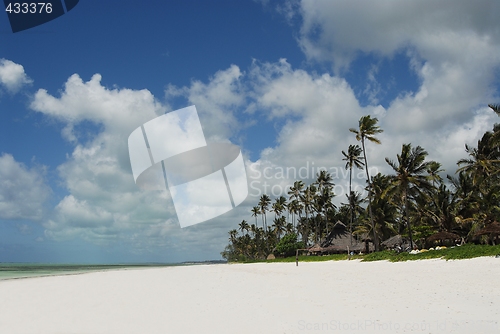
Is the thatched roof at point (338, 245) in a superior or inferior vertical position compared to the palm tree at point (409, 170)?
inferior

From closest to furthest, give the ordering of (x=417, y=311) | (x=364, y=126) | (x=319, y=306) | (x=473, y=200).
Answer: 1. (x=417, y=311)
2. (x=319, y=306)
3. (x=473, y=200)
4. (x=364, y=126)

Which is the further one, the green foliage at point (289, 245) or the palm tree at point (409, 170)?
the green foliage at point (289, 245)

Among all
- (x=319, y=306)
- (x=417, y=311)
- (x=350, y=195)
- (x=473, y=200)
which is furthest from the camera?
(x=350, y=195)

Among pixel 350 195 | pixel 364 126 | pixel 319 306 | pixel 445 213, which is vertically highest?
pixel 364 126

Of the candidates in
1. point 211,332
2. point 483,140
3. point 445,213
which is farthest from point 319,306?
point 445,213

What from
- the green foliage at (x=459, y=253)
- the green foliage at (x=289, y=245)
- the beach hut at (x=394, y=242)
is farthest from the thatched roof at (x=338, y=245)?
the green foliage at (x=459, y=253)

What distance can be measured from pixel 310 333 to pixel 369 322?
1.33 m

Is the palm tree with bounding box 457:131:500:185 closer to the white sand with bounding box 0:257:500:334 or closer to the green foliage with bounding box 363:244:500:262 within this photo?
the green foliage with bounding box 363:244:500:262

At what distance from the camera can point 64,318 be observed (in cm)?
877

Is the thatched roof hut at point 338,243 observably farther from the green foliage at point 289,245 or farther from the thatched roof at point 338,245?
the green foliage at point 289,245

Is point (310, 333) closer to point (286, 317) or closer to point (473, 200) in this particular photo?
point (286, 317)

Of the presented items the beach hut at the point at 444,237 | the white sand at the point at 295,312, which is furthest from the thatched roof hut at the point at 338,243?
the white sand at the point at 295,312
